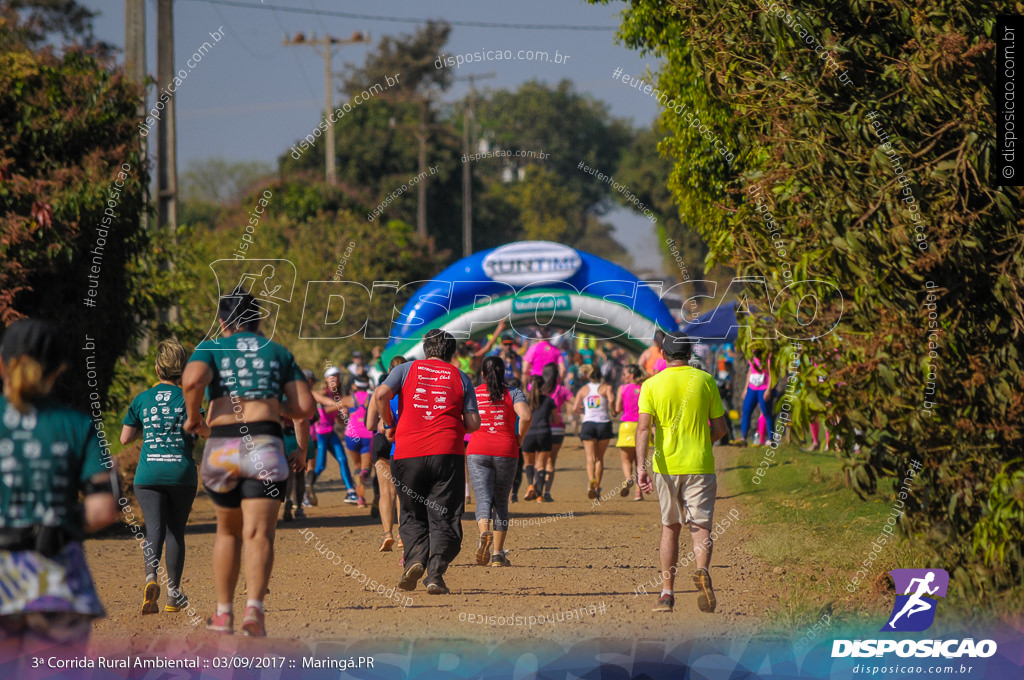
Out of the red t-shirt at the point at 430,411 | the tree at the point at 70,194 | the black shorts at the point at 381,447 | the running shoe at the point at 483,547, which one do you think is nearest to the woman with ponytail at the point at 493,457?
the running shoe at the point at 483,547

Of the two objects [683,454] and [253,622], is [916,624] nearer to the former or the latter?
[683,454]

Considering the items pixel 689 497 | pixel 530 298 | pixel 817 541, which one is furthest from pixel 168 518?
pixel 530 298

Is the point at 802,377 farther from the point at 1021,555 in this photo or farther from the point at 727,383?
the point at 727,383

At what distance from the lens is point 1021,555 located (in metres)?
6.12

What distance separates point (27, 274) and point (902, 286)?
303 inches

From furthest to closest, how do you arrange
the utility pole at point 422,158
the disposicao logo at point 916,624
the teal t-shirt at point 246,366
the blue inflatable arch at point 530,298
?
1. the utility pole at point 422,158
2. the blue inflatable arch at point 530,298
3. the disposicao logo at point 916,624
4. the teal t-shirt at point 246,366

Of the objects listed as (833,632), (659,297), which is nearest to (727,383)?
(659,297)

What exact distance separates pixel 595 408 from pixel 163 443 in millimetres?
7686

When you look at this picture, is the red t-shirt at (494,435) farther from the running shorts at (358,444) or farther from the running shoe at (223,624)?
the running shoe at (223,624)

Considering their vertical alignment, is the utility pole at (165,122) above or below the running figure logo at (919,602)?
above

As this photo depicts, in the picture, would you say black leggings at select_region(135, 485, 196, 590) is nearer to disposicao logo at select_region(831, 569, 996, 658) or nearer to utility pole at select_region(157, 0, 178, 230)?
disposicao logo at select_region(831, 569, 996, 658)

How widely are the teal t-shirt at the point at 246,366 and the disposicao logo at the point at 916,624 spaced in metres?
3.50

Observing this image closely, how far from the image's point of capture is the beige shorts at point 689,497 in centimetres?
766

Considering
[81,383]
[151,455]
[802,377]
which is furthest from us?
[81,383]
